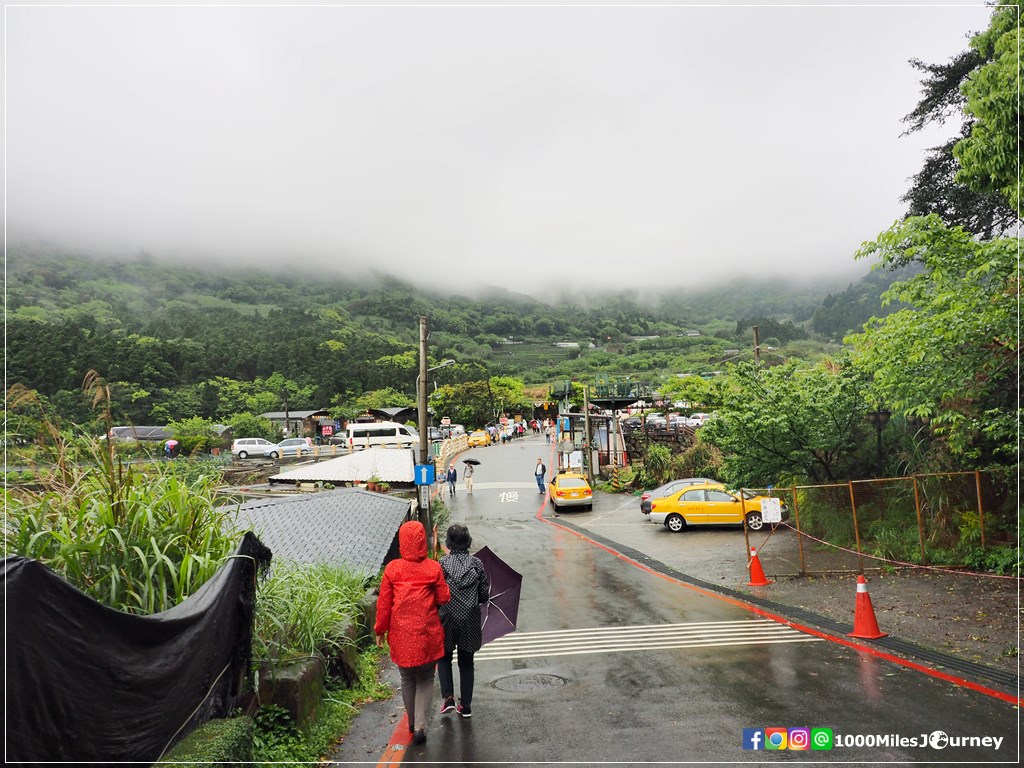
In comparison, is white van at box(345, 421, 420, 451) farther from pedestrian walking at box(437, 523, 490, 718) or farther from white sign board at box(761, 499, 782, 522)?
pedestrian walking at box(437, 523, 490, 718)

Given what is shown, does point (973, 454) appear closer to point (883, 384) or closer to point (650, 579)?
point (883, 384)

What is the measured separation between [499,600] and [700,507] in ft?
50.2

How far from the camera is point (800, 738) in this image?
18.2ft

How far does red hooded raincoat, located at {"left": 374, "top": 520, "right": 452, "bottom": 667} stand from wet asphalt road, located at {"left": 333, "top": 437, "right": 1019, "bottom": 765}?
32.6 inches

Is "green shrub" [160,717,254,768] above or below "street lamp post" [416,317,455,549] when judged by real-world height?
below

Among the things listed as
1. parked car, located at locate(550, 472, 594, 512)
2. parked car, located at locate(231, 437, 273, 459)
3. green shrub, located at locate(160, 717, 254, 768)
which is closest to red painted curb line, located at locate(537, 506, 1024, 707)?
green shrub, located at locate(160, 717, 254, 768)

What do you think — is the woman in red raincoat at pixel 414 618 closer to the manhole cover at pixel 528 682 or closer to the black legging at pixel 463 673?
the black legging at pixel 463 673

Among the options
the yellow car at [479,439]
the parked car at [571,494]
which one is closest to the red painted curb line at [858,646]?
the parked car at [571,494]

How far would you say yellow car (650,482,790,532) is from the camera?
2097 centimetres

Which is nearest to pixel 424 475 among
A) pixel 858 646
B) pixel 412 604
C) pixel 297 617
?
pixel 858 646

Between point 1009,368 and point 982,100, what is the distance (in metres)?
4.38

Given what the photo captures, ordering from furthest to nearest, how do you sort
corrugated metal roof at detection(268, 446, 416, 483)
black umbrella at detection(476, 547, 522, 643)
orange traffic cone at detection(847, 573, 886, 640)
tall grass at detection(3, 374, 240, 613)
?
corrugated metal roof at detection(268, 446, 416, 483)
orange traffic cone at detection(847, 573, 886, 640)
black umbrella at detection(476, 547, 522, 643)
tall grass at detection(3, 374, 240, 613)

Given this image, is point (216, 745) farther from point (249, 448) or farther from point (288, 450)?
point (249, 448)

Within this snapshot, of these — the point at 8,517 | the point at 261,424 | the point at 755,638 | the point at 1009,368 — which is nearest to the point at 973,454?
the point at 1009,368
